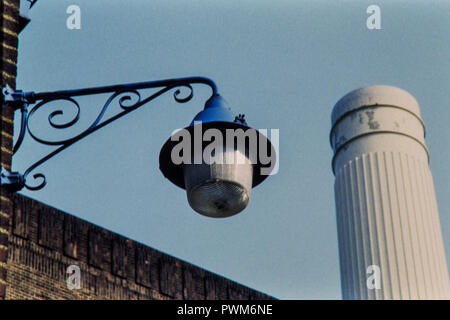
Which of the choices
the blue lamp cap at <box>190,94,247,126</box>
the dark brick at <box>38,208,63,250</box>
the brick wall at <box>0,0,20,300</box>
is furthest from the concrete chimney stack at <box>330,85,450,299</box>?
the brick wall at <box>0,0,20,300</box>

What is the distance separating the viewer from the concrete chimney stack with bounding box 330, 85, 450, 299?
14.9 metres

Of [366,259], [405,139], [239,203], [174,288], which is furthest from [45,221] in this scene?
[239,203]

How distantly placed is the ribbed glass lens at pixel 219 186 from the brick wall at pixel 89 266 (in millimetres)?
6183

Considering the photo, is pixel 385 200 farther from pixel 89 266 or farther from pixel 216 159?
pixel 216 159

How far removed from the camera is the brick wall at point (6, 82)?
6.74m

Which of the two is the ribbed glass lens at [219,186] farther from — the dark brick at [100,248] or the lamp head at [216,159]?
the dark brick at [100,248]

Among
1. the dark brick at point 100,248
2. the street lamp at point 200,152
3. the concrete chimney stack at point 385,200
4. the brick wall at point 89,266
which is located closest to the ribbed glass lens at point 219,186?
the street lamp at point 200,152

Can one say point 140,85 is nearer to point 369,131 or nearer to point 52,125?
point 52,125

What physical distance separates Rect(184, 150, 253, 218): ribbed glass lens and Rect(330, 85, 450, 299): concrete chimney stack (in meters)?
8.03

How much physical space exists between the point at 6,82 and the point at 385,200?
31.6 feet

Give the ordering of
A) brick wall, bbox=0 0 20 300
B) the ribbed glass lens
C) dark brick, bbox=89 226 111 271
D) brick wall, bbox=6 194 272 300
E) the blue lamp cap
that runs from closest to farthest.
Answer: brick wall, bbox=0 0 20 300 → the ribbed glass lens → the blue lamp cap → brick wall, bbox=6 194 272 300 → dark brick, bbox=89 226 111 271

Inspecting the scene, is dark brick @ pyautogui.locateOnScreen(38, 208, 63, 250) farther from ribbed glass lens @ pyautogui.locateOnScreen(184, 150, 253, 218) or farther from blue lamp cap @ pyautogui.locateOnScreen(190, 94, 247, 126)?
ribbed glass lens @ pyautogui.locateOnScreen(184, 150, 253, 218)

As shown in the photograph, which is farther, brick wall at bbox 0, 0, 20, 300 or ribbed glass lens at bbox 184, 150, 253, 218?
ribbed glass lens at bbox 184, 150, 253, 218
